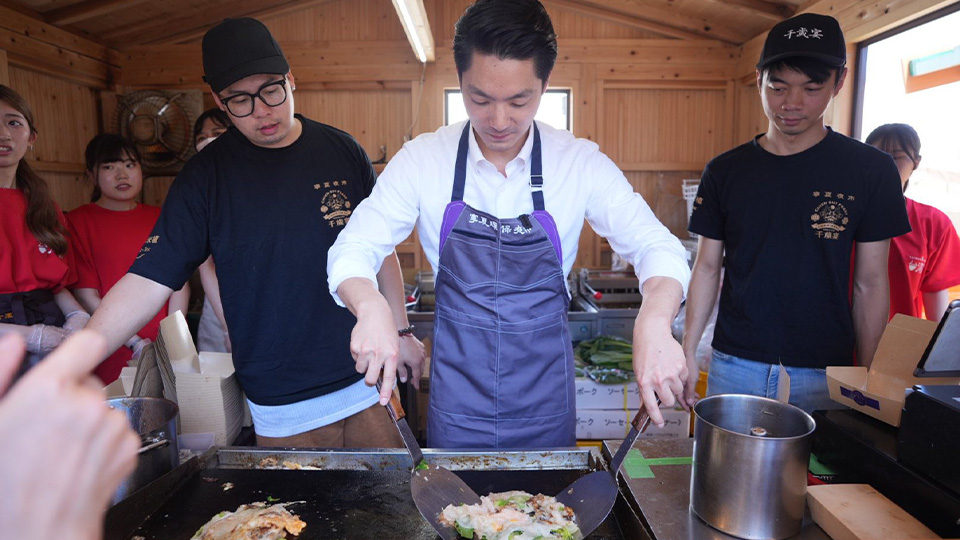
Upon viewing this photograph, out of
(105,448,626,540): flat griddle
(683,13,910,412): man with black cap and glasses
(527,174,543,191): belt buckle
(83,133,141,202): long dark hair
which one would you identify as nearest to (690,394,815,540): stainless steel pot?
(105,448,626,540): flat griddle

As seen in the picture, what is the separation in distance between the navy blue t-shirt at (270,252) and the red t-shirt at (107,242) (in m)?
1.60

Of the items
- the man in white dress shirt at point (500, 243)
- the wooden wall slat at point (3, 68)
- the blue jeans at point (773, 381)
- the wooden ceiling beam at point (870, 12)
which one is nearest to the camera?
the man in white dress shirt at point (500, 243)

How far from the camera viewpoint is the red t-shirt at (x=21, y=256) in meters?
2.60

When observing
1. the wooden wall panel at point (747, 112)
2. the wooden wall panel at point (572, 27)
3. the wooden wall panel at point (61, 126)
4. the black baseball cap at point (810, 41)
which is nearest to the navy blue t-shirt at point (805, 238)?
the black baseball cap at point (810, 41)

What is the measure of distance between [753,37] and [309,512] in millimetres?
5247

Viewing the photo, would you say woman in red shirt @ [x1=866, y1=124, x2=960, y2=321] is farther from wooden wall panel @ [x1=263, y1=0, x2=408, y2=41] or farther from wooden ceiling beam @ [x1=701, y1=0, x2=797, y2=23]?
wooden wall panel @ [x1=263, y1=0, x2=408, y2=41]

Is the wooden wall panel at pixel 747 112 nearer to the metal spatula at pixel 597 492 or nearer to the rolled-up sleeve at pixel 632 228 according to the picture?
the rolled-up sleeve at pixel 632 228

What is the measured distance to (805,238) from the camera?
2.14 meters

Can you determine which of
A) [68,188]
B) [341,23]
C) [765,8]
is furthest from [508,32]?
[68,188]

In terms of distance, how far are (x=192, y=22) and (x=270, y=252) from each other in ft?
14.6

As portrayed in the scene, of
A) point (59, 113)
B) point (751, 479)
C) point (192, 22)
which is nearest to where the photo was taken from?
point (751, 479)

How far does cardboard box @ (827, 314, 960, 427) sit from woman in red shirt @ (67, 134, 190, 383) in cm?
323

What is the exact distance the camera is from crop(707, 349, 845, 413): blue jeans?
2148 mm

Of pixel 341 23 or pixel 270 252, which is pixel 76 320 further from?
pixel 341 23
